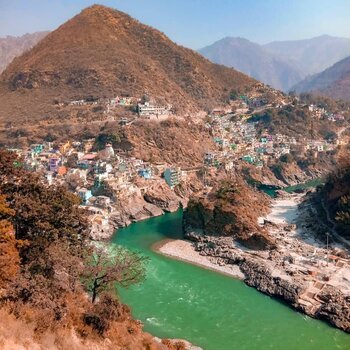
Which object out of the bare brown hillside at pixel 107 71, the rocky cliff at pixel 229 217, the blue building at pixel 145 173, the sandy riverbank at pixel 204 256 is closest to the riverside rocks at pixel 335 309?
the sandy riverbank at pixel 204 256

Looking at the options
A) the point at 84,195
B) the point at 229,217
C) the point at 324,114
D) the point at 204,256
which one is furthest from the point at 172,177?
the point at 324,114

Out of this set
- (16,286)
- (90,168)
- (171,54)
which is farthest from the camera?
(171,54)

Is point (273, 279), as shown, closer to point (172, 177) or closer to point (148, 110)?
point (172, 177)

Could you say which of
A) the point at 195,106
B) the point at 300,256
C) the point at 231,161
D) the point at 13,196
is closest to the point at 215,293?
the point at 300,256

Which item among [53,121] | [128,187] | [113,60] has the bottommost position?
[128,187]

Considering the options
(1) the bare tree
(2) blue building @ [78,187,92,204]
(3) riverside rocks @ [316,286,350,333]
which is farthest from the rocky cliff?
(1) the bare tree

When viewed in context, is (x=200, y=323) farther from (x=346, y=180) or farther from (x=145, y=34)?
(x=145, y=34)
